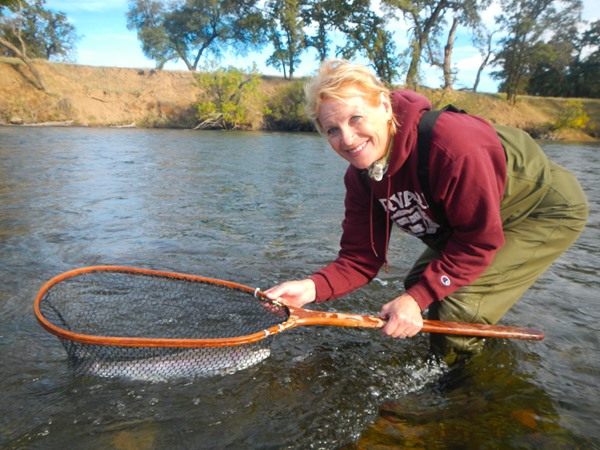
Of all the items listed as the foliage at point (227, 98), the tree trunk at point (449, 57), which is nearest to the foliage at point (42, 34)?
the foliage at point (227, 98)

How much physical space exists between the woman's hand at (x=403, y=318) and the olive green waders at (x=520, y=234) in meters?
0.40

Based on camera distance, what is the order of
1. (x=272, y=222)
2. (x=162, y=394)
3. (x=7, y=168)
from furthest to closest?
(x=7, y=168) → (x=272, y=222) → (x=162, y=394)

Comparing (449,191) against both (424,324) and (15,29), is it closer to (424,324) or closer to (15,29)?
(424,324)

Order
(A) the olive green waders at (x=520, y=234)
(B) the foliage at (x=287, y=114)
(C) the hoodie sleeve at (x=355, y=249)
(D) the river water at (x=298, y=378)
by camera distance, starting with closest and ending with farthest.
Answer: (D) the river water at (x=298, y=378) → (A) the olive green waders at (x=520, y=234) → (C) the hoodie sleeve at (x=355, y=249) → (B) the foliage at (x=287, y=114)

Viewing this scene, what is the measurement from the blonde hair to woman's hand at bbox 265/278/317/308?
3.67ft

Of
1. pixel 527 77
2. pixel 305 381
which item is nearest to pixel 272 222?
pixel 305 381

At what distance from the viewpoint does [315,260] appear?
5367 mm

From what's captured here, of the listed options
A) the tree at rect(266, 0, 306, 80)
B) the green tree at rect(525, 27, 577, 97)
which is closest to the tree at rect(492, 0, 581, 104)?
the green tree at rect(525, 27, 577, 97)

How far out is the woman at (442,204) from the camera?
2.52 metres

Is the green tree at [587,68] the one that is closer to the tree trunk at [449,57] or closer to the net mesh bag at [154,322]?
the tree trunk at [449,57]

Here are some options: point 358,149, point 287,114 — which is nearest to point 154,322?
point 358,149

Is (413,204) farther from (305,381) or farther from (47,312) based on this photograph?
(47,312)

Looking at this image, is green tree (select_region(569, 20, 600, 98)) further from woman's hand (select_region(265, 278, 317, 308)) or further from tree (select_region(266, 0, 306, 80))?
woman's hand (select_region(265, 278, 317, 308))

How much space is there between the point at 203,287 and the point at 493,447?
2.09m
